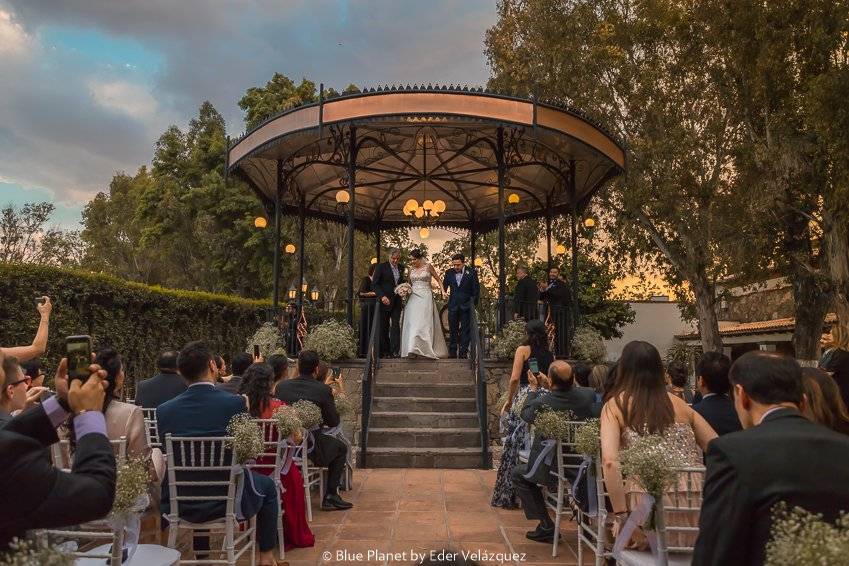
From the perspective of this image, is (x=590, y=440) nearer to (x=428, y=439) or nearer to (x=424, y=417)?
(x=428, y=439)

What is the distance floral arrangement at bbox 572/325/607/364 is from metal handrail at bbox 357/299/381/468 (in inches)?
139

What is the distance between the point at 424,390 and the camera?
9555 mm

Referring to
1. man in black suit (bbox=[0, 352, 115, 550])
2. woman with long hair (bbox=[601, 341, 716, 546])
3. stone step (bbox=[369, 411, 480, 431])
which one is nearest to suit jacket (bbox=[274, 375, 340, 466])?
stone step (bbox=[369, 411, 480, 431])

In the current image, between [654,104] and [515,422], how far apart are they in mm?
14778

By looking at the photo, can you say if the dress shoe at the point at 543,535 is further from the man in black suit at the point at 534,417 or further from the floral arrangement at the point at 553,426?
the floral arrangement at the point at 553,426

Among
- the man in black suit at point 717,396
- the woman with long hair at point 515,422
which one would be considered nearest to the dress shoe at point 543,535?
the woman with long hair at point 515,422

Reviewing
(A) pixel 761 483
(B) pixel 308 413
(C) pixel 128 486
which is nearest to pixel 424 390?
(B) pixel 308 413

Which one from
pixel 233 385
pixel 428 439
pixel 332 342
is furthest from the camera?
pixel 332 342

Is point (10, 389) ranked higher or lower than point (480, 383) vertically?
higher

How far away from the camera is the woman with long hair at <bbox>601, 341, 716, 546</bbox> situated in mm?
3305

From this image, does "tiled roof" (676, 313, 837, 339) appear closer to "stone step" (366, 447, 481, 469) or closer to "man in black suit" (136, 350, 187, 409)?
"stone step" (366, 447, 481, 469)

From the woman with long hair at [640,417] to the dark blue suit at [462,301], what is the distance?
690cm

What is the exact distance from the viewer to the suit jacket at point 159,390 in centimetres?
529

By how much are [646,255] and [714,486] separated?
20506 millimetres
